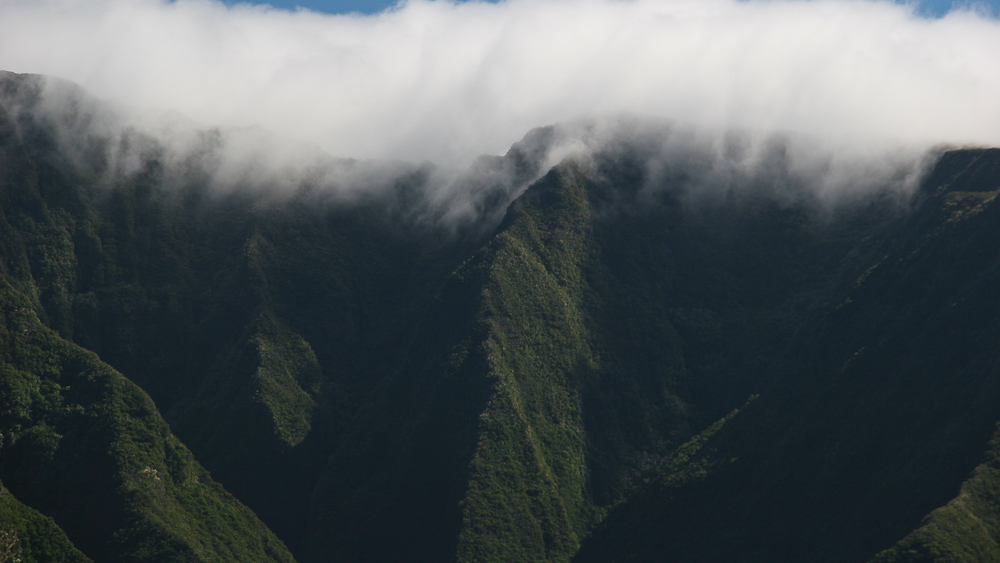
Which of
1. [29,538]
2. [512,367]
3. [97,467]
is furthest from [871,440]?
[29,538]

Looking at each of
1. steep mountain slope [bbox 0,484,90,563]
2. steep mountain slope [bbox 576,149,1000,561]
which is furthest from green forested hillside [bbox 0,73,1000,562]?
steep mountain slope [bbox 0,484,90,563]

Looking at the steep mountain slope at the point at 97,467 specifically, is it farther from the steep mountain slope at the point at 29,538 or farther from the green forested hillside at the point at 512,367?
the green forested hillside at the point at 512,367

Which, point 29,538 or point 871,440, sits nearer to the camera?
point 29,538

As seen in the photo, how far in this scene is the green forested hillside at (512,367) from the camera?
12144 centimetres

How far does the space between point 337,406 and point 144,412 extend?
1642 inches

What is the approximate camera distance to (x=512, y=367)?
518 feet

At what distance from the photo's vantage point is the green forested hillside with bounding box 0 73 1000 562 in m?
121

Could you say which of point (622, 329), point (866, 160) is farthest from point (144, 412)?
point (866, 160)

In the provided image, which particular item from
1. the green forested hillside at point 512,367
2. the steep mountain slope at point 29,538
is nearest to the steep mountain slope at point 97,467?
the steep mountain slope at point 29,538

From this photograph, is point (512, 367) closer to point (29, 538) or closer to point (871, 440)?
point (871, 440)

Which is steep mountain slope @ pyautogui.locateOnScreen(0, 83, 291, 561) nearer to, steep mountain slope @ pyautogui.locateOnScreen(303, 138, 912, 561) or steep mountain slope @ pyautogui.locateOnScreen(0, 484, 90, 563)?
steep mountain slope @ pyautogui.locateOnScreen(0, 484, 90, 563)

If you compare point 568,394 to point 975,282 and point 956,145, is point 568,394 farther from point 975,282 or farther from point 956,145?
point 956,145

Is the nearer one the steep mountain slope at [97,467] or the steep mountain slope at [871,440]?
the steep mountain slope at [871,440]

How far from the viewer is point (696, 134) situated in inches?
7815
